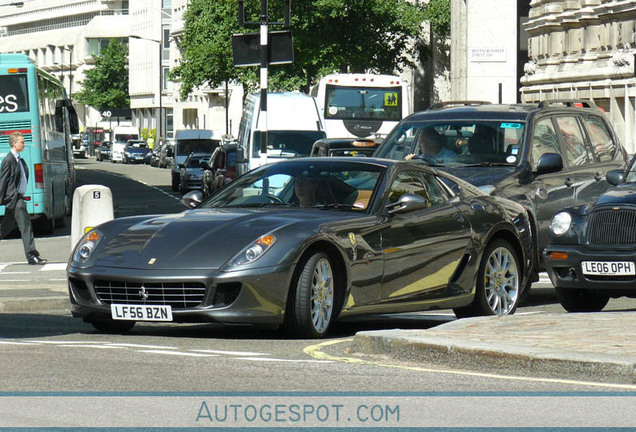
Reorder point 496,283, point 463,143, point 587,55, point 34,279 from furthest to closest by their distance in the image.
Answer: point 587,55 < point 34,279 < point 463,143 < point 496,283

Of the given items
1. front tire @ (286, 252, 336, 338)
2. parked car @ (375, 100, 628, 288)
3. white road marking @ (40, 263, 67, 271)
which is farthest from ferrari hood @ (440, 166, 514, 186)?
white road marking @ (40, 263, 67, 271)

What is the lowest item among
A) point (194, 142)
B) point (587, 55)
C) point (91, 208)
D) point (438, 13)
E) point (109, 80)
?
point (194, 142)

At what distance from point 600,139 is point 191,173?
1420 inches

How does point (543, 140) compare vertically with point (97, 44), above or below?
below

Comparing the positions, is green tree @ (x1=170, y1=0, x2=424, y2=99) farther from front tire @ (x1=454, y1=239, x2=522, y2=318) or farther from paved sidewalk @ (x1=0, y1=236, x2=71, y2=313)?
front tire @ (x1=454, y1=239, x2=522, y2=318)

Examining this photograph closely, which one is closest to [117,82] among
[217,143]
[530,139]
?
[217,143]

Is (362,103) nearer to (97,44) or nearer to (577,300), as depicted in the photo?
(577,300)

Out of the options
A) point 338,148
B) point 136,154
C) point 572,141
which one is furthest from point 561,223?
point 136,154

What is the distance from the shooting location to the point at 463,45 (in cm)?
5959

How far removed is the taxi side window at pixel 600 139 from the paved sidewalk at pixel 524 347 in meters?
6.20

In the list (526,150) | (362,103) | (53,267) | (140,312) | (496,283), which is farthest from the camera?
(362,103)

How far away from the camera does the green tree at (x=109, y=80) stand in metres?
155

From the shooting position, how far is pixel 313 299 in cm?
1098

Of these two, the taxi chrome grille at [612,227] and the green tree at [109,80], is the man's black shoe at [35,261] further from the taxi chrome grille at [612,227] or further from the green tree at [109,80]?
the green tree at [109,80]
